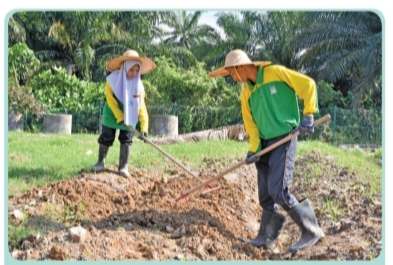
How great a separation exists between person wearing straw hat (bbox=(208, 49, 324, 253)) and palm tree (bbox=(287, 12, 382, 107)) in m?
3.53

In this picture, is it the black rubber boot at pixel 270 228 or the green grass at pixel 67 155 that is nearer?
the black rubber boot at pixel 270 228

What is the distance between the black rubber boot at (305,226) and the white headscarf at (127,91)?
79.0 inches

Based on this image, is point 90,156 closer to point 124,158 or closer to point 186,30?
point 124,158

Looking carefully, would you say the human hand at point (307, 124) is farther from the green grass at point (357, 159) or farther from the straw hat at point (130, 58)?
the straw hat at point (130, 58)

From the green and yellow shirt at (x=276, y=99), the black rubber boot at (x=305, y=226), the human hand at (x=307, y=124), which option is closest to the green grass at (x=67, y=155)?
the green and yellow shirt at (x=276, y=99)

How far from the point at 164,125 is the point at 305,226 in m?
4.10

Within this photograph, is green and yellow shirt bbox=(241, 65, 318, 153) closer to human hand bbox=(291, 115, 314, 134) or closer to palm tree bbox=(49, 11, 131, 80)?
human hand bbox=(291, 115, 314, 134)

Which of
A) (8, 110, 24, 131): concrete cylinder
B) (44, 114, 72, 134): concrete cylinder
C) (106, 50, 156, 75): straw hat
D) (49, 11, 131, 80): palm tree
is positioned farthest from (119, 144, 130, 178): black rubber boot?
(44, 114, 72, 134): concrete cylinder

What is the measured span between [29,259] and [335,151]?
15.1 feet

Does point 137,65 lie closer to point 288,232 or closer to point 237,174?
point 237,174

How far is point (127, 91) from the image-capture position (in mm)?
5520

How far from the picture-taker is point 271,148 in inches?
165

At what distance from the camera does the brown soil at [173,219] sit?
3998 mm

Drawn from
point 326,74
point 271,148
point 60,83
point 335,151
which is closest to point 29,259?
point 271,148
